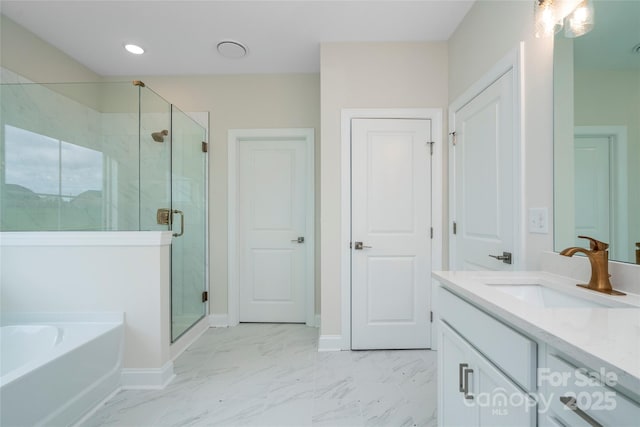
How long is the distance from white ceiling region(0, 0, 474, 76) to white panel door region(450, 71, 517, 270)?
2.64ft

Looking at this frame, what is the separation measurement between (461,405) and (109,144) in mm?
2764

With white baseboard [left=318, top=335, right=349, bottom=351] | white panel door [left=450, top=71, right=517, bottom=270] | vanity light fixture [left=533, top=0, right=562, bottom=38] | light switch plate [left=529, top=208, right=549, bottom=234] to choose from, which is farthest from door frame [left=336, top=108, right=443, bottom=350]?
vanity light fixture [left=533, top=0, right=562, bottom=38]

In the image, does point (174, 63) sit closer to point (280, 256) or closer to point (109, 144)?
point (109, 144)

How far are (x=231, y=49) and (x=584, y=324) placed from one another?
2.78m

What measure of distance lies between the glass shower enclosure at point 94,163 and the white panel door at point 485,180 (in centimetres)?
227

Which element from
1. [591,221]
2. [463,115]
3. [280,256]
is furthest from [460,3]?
[280,256]

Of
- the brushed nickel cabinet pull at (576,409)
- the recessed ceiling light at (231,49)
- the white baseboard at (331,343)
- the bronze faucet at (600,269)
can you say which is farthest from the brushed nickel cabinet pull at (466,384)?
the recessed ceiling light at (231,49)

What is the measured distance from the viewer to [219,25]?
2.07 m

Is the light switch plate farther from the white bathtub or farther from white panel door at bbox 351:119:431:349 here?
the white bathtub

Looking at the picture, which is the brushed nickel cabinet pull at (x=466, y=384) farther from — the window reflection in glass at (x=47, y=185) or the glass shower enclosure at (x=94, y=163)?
the window reflection in glass at (x=47, y=185)

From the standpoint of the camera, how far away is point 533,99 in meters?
1.31

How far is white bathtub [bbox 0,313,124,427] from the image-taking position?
1.14 meters

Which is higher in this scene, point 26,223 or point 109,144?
point 109,144

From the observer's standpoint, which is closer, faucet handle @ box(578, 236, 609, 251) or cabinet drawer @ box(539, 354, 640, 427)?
cabinet drawer @ box(539, 354, 640, 427)
